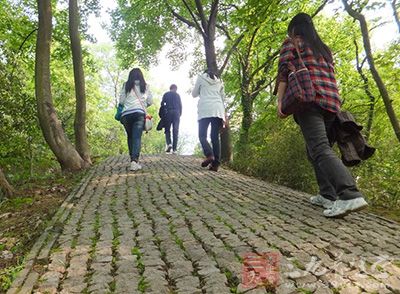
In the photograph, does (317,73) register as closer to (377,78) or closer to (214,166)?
(377,78)

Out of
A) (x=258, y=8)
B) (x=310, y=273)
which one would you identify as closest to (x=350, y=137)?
(x=310, y=273)

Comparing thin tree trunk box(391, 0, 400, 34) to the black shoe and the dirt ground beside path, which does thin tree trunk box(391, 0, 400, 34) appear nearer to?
the black shoe

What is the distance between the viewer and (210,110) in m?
7.59

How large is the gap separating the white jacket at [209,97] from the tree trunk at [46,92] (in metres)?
2.96

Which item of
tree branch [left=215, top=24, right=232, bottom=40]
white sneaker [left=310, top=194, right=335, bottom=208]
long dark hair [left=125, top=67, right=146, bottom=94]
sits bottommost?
white sneaker [left=310, top=194, right=335, bottom=208]

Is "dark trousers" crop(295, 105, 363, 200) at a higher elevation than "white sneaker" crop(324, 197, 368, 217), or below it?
higher

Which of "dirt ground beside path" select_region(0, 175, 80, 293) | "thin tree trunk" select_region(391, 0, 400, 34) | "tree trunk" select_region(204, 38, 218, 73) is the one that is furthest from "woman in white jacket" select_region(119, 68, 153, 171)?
"thin tree trunk" select_region(391, 0, 400, 34)

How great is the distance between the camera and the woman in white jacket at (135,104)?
771cm

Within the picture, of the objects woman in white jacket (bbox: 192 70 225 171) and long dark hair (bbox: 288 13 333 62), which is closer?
long dark hair (bbox: 288 13 333 62)

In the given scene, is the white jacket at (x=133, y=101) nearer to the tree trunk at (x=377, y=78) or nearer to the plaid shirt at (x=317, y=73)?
the tree trunk at (x=377, y=78)

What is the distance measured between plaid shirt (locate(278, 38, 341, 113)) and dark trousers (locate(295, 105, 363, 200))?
0.10 m

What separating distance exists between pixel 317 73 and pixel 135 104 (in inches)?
181

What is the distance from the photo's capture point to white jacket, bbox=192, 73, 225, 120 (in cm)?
761

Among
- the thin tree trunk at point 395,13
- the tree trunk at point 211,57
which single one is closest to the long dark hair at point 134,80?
the tree trunk at point 211,57
